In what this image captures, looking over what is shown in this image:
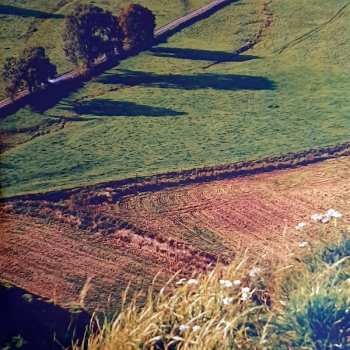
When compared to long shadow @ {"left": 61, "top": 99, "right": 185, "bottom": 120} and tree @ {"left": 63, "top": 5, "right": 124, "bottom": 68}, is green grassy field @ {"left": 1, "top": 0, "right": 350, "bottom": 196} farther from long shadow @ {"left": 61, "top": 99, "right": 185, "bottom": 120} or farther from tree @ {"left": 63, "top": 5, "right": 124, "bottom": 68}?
tree @ {"left": 63, "top": 5, "right": 124, "bottom": 68}

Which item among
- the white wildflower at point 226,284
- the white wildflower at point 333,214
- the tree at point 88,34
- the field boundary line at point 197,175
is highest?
the tree at point 88,34

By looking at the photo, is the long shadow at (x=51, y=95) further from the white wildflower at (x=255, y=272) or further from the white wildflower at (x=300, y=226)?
the white wildflower at (x=255, y=272)

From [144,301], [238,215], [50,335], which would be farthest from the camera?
[238,215]

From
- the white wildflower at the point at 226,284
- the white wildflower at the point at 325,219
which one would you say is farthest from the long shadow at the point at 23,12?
the white wildflower at the point at 226,284

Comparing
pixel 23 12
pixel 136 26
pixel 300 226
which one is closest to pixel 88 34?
pixel 136 26

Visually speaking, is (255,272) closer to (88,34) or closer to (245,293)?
(245,293)

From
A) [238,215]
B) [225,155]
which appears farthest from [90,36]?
[238,215]

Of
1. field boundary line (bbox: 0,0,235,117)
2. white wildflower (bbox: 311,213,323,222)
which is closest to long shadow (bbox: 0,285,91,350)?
white wildflower (bbox: 311,213,323,222)

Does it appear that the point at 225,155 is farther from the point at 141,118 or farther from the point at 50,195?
the point at 50,195
